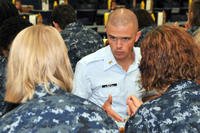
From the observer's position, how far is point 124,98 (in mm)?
2654

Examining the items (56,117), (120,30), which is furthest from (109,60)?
(56,117)

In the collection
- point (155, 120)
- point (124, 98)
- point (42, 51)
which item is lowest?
point (124, 98)

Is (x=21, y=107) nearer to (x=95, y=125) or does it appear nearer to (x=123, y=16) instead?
(x=95, y=125)

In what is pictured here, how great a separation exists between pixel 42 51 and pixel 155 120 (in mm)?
528

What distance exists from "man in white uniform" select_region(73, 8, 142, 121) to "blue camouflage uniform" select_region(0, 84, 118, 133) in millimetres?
936

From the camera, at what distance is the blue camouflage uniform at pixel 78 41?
3.75m

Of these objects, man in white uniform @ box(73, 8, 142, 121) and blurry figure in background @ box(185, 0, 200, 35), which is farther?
blurry figure in background @ box(185, 0, 200, 35)

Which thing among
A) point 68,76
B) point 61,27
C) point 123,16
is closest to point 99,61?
point 123,16

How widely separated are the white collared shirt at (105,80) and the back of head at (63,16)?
1.53 meters

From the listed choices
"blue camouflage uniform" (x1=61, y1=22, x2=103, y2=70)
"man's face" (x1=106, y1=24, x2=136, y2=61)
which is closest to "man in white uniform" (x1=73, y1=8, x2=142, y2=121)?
"man's face" (x1=106, y1=24, x2=136, y2=61)

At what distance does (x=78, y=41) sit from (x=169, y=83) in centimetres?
204

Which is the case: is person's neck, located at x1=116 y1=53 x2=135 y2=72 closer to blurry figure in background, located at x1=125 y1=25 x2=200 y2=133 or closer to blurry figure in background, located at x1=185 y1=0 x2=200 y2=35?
blurry figure in background, located at x1=125 y1=25 x2=200 y2=133

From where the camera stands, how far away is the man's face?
2.49 metres

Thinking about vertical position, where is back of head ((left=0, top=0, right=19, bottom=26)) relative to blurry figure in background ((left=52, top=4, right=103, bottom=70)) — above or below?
above
